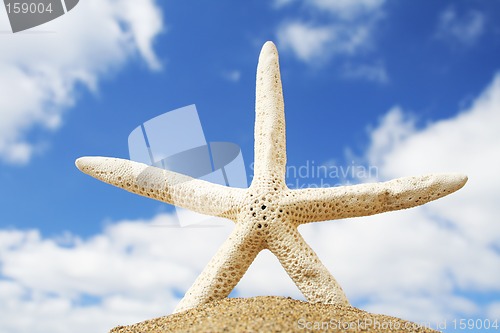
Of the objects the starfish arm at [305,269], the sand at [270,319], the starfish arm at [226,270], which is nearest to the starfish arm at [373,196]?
the starfish arm at [305,269]

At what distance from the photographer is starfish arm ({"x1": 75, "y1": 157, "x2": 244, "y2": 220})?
430cm

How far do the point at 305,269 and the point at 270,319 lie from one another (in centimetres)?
89

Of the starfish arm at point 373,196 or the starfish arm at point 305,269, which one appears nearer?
the starfish arm at point 305,269

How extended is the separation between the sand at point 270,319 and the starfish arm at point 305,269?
0.14 m

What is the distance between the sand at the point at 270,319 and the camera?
316 cm

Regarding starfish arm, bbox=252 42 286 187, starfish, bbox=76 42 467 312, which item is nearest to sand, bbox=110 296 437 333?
starfish, bbox=76 42 467 312

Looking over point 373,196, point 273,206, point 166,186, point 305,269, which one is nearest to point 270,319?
point 305,269

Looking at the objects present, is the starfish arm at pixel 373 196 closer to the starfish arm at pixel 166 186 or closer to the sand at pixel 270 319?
the starfish arm at pixel 166 186

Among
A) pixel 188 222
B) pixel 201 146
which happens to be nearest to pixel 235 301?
pixel 188 222

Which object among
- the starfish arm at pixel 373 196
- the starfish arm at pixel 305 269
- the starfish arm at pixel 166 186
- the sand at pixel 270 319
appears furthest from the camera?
the starfish arm at pixel 166 186

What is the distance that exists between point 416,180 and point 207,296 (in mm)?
1837

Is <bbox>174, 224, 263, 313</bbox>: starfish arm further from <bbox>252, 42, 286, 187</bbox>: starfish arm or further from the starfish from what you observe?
<bbox>252, 42, 286, 187</bbox>: starfish arm

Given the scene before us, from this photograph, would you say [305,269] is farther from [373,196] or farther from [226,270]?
[373,196]

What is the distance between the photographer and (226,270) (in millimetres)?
4102
